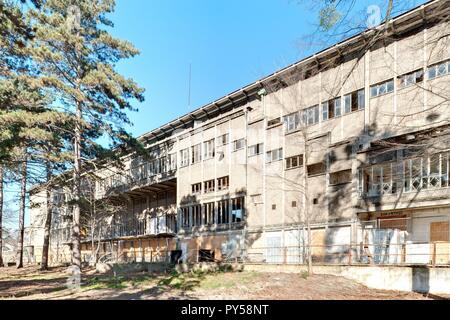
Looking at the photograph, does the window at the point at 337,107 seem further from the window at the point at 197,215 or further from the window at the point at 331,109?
the window at the point at 197,215

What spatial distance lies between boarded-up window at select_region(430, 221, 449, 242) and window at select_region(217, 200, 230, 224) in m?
16.4

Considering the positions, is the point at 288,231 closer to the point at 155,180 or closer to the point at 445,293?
the point at 445,293

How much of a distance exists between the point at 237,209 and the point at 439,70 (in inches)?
722

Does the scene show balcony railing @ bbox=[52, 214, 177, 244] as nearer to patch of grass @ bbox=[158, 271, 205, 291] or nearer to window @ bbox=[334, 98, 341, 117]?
patch of grass @ bbox=[158, 271, 205, 291]

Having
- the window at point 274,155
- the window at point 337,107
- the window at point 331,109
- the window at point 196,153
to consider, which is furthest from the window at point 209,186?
the window at point 337,107

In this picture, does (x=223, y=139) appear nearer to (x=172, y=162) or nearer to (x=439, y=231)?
(x=172, y=162)

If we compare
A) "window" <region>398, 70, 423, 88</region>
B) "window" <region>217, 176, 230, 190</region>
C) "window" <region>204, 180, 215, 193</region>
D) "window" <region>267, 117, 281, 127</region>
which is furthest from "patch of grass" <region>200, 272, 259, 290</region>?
"window" <region>204, 180, 215, 193</region>

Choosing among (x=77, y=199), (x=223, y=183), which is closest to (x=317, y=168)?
(x=223, y=183)

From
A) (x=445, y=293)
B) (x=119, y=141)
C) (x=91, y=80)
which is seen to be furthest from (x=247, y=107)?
(x=445, y=293)

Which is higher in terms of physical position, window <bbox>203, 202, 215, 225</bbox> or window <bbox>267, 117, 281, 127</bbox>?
window <bbox>267, 117, 281, 127</bbox>

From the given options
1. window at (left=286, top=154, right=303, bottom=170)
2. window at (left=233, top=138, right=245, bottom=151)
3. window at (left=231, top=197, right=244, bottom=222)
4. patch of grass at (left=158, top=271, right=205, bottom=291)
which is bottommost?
patch of grass at (left=158, top=271, right=205, bottom=291)

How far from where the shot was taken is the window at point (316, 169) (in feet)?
94.6

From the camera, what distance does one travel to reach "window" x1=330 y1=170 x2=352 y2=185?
2727cm

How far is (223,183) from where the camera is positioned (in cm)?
3675
